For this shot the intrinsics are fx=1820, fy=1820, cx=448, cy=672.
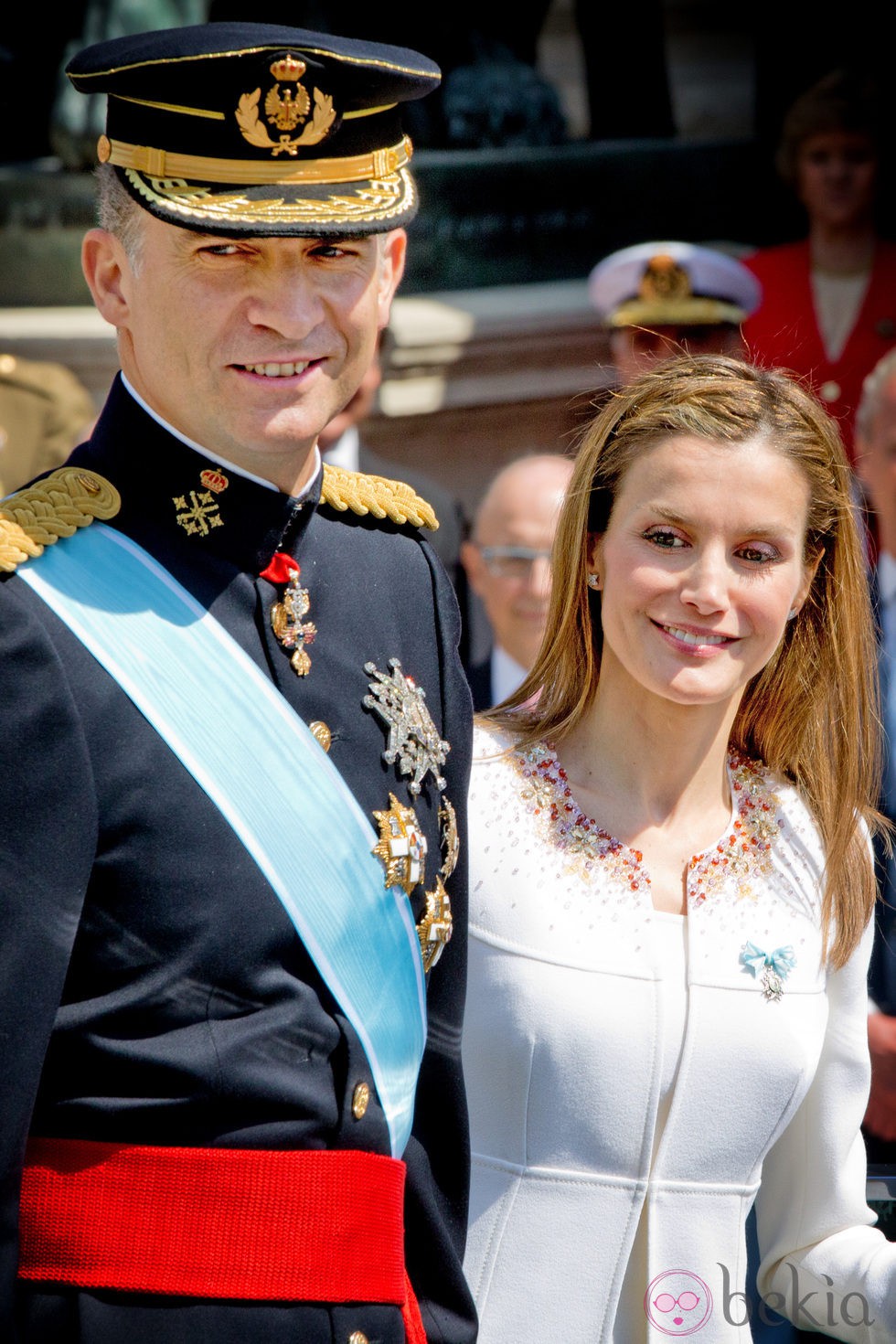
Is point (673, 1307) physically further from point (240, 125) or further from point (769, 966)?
point (240, 125)

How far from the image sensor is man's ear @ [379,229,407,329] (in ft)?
6.45

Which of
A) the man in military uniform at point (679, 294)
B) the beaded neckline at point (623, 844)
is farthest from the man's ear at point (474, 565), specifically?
the beaded neckline at point (623, 844)

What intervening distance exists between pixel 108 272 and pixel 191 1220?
0.96m

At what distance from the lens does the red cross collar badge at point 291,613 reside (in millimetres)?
1969

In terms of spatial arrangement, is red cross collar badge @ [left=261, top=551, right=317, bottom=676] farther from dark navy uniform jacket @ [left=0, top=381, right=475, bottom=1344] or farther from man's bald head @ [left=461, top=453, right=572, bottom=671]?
man's bald head @ [left=461, top=453, right=572, bottom=671]

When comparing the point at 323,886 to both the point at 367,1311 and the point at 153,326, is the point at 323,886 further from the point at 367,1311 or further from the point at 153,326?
the point at 153,326

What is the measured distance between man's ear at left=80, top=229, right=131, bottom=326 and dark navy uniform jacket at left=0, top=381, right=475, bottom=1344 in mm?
95

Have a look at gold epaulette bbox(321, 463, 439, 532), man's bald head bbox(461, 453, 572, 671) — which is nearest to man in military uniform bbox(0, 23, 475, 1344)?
gold epaulette bbox(321, 463, 439, 532)

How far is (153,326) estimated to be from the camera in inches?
71.4

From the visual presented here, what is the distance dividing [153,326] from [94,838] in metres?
0.51

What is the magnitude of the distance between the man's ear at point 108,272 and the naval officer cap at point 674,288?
11.3 feet

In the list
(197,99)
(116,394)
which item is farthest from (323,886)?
(197,99)

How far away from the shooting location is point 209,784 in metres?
1.84

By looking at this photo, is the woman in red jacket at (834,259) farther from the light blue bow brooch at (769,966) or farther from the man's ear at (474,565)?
the light blue bow brooch at (769,966)
